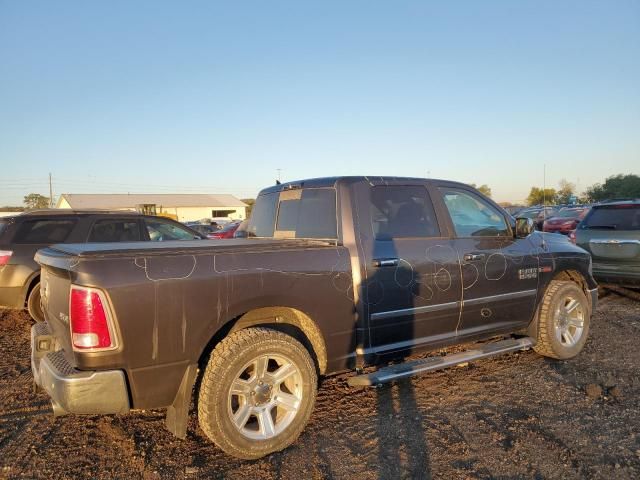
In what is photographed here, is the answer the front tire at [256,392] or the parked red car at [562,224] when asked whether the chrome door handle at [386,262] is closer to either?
the front tire at [256,392]

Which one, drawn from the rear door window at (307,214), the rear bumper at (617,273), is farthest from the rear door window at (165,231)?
the rear bumper at (617,273)

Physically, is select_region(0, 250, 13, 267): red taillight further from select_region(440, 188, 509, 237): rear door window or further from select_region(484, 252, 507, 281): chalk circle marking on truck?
select_region(484, 252, 507, 281): chalk circle marking on truck

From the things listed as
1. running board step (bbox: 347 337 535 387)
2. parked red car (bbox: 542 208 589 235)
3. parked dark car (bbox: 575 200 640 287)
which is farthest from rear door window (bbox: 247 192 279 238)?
parked red car (bbox: 542 208 589 235)

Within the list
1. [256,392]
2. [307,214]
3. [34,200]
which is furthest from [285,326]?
[34,200]

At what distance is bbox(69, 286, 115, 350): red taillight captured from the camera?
2.50 metres

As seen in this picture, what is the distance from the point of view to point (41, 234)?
6301 millimetres

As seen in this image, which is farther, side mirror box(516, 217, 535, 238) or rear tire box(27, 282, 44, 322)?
rear tire box(27, 282, 44, 322)

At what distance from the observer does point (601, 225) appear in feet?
24.8

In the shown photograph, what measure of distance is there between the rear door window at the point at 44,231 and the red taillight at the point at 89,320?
4.44 m

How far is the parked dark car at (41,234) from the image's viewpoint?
5.88 m

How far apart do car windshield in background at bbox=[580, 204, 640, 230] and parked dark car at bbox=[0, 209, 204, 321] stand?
7.07 metres

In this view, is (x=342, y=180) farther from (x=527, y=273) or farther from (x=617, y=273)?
(x=617, y=273)

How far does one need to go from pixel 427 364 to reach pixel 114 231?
5288mm

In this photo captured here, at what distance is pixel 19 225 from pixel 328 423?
17.2 feet
